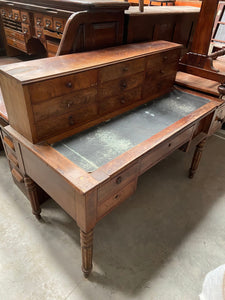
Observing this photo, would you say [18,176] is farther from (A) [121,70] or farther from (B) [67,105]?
(A) [121,70]

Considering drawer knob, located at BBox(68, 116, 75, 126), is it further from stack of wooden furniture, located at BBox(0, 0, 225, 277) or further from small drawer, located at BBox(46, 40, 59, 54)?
small drawer, located at BBox(46, 40, 59, 54)

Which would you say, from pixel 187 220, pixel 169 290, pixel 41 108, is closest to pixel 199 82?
pixel 187 220

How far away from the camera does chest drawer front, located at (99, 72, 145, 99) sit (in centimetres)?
150

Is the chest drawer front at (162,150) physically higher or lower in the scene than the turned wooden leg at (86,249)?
higher

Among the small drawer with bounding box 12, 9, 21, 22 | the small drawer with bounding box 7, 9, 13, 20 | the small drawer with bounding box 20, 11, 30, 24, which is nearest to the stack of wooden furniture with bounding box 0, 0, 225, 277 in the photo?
the small drawer with bounding box 20, 11, 30, 24

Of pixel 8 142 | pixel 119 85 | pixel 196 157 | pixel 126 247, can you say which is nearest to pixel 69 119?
pixel 119 85

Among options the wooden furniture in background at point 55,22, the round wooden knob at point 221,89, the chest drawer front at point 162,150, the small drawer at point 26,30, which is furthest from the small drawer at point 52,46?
the round wooden knob at point 221,89

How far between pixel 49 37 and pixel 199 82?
1368mm

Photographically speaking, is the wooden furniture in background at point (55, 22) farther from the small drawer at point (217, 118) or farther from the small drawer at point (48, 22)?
the small drawer at point (217, 118)

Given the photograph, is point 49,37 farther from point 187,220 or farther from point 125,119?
point 187,220

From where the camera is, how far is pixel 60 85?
1.24 metres

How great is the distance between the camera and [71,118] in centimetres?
139

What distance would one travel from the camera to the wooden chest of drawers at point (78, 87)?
118 cm

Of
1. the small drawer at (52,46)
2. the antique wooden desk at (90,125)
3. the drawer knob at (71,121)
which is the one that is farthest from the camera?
the small drawer at (52,46)
